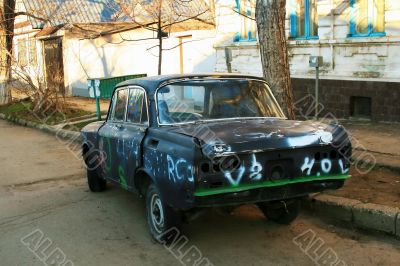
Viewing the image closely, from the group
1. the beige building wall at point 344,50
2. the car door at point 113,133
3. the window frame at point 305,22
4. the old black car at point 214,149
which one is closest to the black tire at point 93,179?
the car door at point 113,133

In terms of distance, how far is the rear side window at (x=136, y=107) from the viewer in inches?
229

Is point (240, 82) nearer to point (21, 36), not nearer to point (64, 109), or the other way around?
point (64, 109)

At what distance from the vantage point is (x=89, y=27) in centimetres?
2308

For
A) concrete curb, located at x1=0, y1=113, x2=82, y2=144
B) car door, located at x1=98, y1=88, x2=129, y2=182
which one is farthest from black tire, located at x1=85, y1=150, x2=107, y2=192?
concrete curb, located at x1=0, y1=113, x2=82, y2=144

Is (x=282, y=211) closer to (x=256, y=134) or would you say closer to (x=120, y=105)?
(x=256, y=134)

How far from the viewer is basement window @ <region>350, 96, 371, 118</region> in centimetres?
1158

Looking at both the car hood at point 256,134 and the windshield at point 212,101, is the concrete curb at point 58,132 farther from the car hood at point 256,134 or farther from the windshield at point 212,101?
the car hood at point 256,134

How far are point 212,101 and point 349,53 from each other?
6792 mm

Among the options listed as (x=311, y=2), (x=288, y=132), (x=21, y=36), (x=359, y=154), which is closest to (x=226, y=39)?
(x=311, y=2)

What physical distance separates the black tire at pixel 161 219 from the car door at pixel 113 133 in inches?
Result: 37.4

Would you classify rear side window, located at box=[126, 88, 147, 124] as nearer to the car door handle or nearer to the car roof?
the car roof

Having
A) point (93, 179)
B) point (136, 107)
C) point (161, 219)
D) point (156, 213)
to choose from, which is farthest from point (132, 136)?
point (93, 179)

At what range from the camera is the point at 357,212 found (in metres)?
5.68

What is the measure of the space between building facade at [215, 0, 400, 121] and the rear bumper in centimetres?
586
